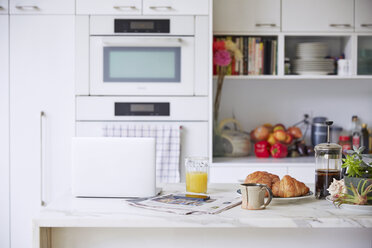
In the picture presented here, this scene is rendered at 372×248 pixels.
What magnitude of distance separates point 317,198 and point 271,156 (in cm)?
174

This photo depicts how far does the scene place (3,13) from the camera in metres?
3.05

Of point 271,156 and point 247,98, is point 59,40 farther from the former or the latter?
point 271,156

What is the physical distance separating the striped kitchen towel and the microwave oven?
23cm

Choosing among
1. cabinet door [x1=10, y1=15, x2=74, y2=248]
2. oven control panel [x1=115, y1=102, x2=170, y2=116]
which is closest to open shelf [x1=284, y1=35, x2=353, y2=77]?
oven control panel [x1=115, y1=102, x2=170, y2=116]

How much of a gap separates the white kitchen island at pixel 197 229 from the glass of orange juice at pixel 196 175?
273 mm

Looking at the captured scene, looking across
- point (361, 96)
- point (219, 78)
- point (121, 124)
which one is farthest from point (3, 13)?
point (361, 96)

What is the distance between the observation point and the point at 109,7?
305 centimetres

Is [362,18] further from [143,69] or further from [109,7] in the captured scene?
[109,7]

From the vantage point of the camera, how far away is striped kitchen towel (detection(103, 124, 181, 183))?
303 centimetres

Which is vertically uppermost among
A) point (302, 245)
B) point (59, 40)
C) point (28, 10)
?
point (28, 10)

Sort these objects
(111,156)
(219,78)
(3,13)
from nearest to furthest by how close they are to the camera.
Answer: (111,156)
(3,13)
(219,78)

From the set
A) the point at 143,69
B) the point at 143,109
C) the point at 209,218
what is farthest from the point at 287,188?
the point at 143,69

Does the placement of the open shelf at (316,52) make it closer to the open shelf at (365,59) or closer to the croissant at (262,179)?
the open shelf at (365,59)

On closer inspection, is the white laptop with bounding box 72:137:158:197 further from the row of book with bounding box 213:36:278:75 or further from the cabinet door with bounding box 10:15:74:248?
the row of book with bounding box 213:36:278:75
